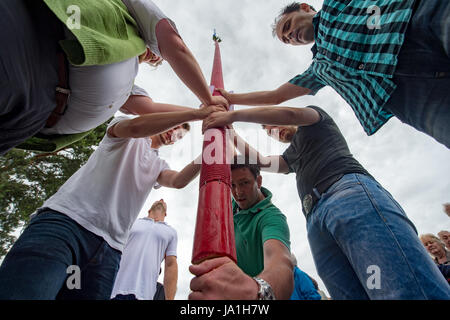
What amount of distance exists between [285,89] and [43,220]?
8.03ft

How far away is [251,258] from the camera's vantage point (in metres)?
2.00

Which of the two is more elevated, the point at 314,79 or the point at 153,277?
the point at 314,79

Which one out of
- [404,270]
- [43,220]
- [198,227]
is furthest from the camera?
[43,220]

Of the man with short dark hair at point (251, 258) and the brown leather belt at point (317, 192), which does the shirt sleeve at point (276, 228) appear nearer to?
the man with short dark hair at point (251, 258)

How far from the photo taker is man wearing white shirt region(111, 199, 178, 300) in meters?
2.92

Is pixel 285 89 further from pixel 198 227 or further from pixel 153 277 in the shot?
pixel 153 277

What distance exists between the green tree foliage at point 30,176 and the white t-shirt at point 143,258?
12.2 feet

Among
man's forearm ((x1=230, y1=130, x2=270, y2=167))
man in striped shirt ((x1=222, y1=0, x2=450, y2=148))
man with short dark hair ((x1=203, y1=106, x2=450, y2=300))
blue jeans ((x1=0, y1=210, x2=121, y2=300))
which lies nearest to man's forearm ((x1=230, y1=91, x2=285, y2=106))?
man's forearm ((x1=230, y1=130, x2=270, y2=167))

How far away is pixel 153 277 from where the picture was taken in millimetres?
3102

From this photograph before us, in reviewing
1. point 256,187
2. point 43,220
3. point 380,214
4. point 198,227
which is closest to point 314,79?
point 256,187

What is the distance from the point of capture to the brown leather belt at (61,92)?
1.09 meters

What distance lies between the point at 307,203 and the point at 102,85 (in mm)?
1552

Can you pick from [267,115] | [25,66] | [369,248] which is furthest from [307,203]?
[25,66]
